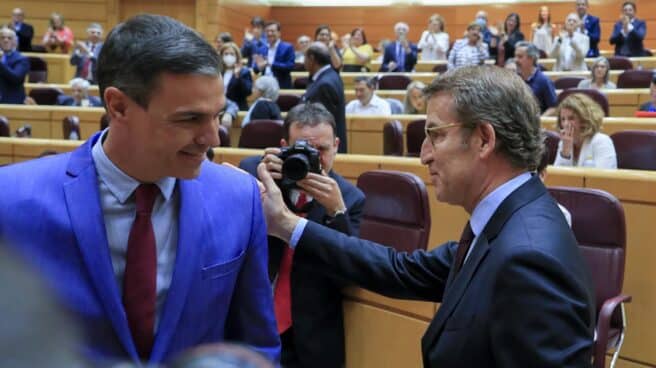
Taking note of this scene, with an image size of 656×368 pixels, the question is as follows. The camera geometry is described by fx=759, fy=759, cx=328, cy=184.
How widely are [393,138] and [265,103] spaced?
1374 millimetres

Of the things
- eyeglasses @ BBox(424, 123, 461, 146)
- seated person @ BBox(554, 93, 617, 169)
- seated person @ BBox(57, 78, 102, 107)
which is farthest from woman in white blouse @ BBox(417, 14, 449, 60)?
eyeglasses @ BBox(424, 123, 461, 146)

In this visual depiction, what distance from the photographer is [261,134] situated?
5875 mm

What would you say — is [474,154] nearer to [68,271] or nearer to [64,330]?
[68,271]

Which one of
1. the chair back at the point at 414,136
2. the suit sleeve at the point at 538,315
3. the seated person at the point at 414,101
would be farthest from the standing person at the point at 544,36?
the suit sleeve at the point at 538,315

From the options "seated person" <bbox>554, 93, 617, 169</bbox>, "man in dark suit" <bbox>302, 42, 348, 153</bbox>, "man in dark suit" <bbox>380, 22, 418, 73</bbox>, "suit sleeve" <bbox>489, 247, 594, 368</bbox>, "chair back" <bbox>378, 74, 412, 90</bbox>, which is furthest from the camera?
"man in dark suit" <bbox>380, 22, 418, 73</bbox>

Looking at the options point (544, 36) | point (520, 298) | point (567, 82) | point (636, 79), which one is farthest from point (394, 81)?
point (520, 298)

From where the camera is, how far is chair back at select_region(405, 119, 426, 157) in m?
5.91

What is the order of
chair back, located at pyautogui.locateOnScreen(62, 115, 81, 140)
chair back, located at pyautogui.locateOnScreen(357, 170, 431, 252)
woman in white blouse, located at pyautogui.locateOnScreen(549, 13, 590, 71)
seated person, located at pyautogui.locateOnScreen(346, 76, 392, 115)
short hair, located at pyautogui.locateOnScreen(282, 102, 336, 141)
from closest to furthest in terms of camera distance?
1. short hair, located at pyautogui.locateOnScreen(282, 102, 336, 141)
2. chair back, located at pyautogui.locateOnScreen(357, 170, 431, 252)
3. chair back, located at pyautogui.locateOnScreen(62, 115, 81, 140)
4. seated person, located at pyautogui.locateOnScreen(346, 76, 392, 115)
5. woman in white blouse, located at pyautogui.locateOnScreen(549, 13, 590, 71)

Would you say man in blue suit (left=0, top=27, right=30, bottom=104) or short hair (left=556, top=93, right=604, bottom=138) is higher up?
man in blue suit (left=0, top=27, right=30, bottom=104)

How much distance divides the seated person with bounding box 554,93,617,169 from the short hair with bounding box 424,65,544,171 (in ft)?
10.1

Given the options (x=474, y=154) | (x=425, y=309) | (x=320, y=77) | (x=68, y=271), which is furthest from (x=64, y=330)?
(x=320, y=77)

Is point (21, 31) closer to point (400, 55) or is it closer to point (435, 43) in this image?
point (400, 55)

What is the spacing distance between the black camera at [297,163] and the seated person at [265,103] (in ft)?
14.6

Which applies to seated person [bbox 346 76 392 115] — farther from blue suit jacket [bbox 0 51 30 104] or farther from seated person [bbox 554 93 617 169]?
blue suit jacket [bbox 0 51 30 104]
